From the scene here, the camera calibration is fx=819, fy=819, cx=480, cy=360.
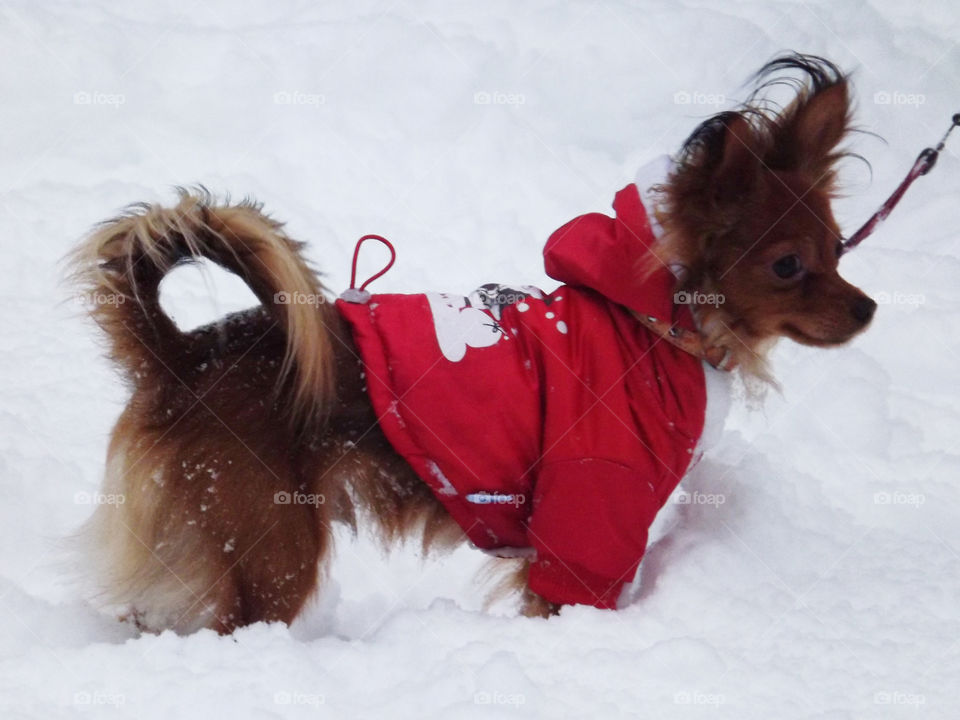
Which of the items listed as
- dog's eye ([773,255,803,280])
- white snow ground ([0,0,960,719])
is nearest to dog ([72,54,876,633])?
dog's eye ([773,255,803,280])

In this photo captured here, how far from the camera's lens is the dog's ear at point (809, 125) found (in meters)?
2.46

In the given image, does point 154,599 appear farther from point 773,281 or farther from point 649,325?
point 773,281

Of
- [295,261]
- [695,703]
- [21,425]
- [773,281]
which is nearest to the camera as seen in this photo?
[695,703]

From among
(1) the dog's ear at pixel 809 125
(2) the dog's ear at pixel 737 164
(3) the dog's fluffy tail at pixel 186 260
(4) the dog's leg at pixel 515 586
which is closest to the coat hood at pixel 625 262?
(2) the dog's ear at pixel 737 164

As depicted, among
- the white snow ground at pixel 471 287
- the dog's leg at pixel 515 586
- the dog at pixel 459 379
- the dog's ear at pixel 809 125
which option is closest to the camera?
the white snow ground at pixel 471 287

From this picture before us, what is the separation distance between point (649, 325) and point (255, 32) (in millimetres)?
4789

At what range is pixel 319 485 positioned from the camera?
7.63 ft

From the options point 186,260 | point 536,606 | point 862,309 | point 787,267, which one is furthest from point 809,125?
point 186,260

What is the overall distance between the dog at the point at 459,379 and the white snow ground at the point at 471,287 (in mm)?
220

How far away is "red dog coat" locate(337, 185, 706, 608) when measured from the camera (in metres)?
2.37

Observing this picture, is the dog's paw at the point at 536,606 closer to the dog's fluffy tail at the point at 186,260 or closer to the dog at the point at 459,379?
the dog at the point at 459,379

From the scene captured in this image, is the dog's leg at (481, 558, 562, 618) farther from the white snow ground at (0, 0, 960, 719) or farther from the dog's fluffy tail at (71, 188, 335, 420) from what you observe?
the dog's fluffy tail at (71, 188, 335, 420)

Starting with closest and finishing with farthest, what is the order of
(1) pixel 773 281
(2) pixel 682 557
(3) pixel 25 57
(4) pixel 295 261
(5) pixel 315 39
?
(4) pixel 295 261 < (1) pixel 773 281 < (2) pixel 682 557 < (3) pixel 25 57 < (5) pixel 315 39

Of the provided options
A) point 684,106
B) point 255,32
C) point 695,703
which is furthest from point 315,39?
point 695,703
